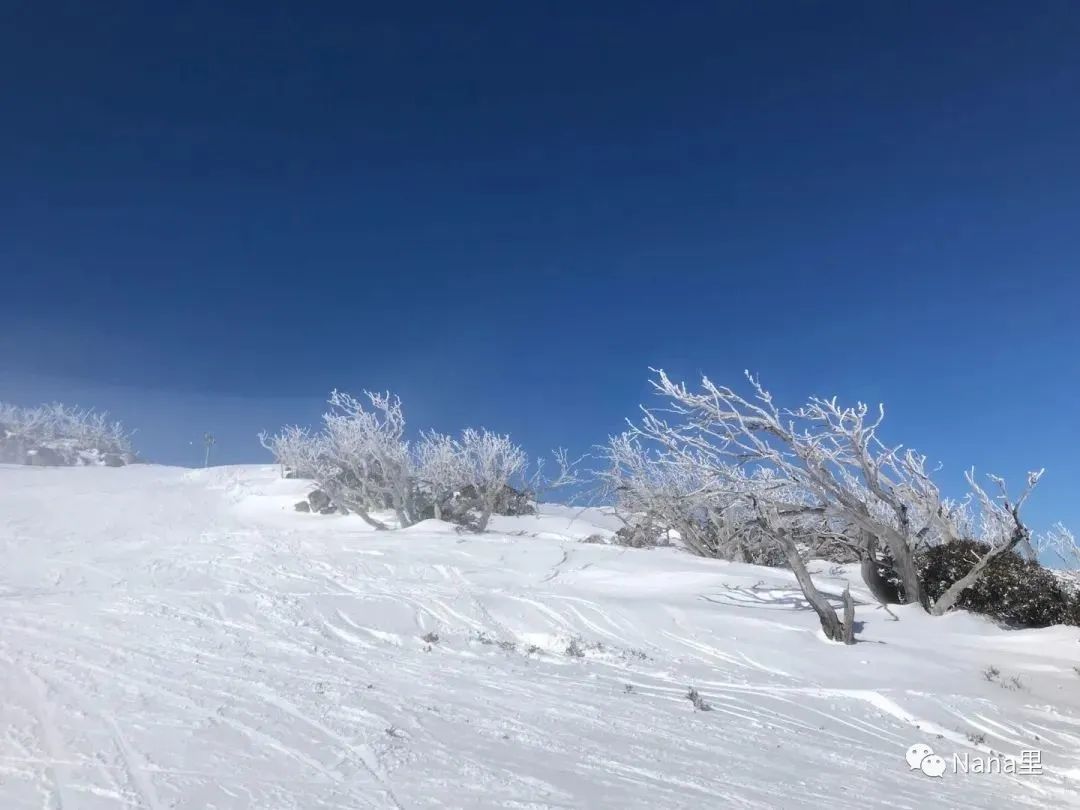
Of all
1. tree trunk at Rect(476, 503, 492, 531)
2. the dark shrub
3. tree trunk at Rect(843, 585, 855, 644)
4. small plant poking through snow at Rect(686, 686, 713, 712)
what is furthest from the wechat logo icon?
tree trunk at Rect(476, 503, 492, 531)

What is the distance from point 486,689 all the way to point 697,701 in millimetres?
2044

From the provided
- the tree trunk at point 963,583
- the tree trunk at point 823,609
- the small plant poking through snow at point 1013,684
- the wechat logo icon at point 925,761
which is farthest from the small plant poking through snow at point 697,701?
the tree trunk at point 963,583

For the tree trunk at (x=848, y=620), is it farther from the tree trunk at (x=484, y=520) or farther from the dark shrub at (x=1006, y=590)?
the tree trunk at (x=484, y=520)

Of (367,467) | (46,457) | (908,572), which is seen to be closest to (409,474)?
(367,467)

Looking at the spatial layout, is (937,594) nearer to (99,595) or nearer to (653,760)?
(653,760)

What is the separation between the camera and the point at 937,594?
41.6ft

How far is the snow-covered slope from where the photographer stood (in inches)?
174

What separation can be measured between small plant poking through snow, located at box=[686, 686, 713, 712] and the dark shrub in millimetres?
7415

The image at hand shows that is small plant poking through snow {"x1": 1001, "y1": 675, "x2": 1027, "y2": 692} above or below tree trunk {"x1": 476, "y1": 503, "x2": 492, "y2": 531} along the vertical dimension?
below

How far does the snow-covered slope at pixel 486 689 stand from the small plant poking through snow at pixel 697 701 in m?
0.12

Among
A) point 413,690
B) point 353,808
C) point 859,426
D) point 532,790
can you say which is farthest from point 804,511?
point 353,808

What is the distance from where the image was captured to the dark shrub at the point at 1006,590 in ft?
37.2

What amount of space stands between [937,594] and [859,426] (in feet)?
11.3

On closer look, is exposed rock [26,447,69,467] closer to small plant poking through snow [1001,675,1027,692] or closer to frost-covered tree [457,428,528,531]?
frost-covered tree [457,428,528,531]
